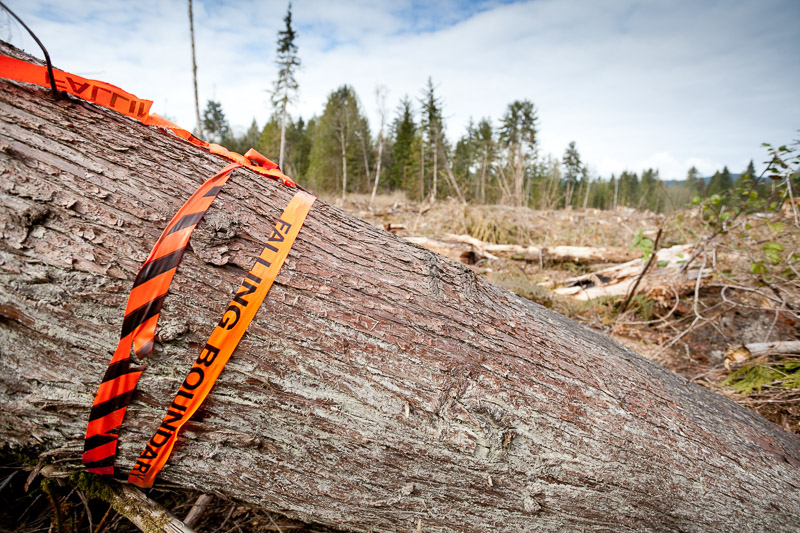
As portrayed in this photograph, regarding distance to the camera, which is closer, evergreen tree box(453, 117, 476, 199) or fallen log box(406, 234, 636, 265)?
fallen log box(406, 234, 636, 265)

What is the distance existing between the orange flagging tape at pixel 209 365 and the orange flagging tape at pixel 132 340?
0.11m

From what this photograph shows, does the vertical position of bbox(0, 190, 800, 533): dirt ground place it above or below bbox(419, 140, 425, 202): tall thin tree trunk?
below

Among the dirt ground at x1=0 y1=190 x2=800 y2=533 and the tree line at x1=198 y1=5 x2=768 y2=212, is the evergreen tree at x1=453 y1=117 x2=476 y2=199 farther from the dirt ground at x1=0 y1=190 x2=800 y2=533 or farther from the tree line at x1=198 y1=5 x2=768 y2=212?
the dirt ground at x1=0 y1=190 x2=800 y2=533

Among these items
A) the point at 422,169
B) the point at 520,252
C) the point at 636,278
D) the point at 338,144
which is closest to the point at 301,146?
the point at 338,144

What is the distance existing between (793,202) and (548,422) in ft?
11.9

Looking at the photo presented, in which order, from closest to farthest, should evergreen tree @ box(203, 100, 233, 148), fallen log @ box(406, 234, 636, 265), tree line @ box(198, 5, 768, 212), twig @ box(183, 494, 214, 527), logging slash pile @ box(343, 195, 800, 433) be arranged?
twig @ box(183, 494, 214, 527) → logging slash pile @ box(343, 195, 800, 433) → fallen log @ box(406, 234, 636, 265) → tree line @ box(198, 5, 768, 212) → evergreen tree @ box(203, 100, 233, 148)

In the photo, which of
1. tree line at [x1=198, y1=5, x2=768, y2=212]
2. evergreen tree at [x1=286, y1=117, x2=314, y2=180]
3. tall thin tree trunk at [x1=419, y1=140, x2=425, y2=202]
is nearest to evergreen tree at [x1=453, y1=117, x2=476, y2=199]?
tree line at [x1=198, y1=5, x2=768, y2=212]

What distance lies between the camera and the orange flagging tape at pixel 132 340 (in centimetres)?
94

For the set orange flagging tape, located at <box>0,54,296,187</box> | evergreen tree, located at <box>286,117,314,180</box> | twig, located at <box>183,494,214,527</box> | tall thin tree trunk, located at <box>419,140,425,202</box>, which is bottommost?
twig, located at <box>183,494,214,527</box>

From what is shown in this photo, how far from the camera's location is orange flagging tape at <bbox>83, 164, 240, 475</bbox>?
0.94 m

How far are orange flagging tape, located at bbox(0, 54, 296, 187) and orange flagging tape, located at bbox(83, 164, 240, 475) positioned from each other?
1.42 ft

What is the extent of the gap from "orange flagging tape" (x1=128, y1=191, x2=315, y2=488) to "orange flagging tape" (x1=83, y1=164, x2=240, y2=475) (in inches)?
4.4

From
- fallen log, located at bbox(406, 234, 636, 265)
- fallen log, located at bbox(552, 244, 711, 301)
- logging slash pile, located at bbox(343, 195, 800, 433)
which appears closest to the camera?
logging slash pile, located at bbox(343, 195, 800, 433)

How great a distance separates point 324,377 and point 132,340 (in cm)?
54
